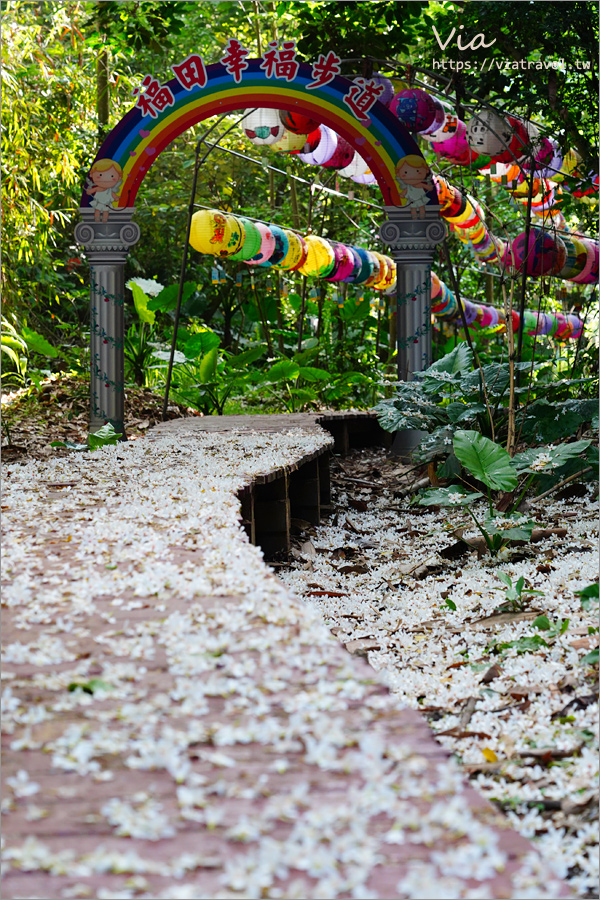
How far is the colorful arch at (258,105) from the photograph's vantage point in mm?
5848

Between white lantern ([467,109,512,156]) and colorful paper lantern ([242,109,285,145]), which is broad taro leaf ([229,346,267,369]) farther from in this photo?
white lantern ([467,109,512,156])

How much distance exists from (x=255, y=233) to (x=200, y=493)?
4.11 metres

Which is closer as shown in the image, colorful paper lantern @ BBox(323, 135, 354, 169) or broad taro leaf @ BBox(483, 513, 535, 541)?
broad taro leaf @ BBox(483, 513, 535, 541)

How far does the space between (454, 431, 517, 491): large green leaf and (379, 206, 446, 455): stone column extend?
250 cm

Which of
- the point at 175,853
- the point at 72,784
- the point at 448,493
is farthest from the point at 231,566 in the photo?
the point at 448,493

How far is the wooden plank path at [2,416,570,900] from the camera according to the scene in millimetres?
1050

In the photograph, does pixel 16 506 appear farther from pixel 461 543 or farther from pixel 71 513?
pixel 461 543

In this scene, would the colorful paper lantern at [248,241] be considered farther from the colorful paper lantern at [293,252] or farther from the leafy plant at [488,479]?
the leafy plant at [488,479]

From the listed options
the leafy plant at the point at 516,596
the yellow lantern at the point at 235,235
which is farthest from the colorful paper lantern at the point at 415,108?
the leafy plant at the point at 516,596

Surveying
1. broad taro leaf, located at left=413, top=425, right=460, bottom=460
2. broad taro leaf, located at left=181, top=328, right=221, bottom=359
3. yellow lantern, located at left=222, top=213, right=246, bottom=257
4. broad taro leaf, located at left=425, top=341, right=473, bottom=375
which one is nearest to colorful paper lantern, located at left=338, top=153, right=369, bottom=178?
yellow lantern, located at left=222, top=213, right=246, bottom=257

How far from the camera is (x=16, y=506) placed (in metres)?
3.04

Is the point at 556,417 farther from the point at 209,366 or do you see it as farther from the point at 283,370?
the point at 209,366

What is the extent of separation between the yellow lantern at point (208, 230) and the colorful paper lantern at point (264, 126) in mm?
632

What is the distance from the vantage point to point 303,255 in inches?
292
